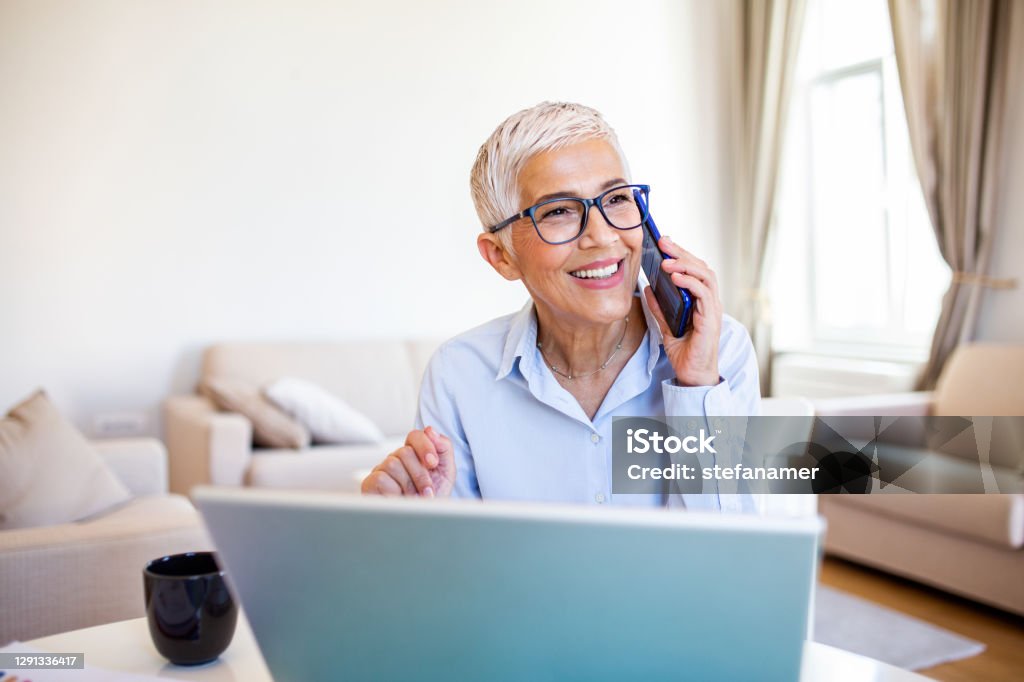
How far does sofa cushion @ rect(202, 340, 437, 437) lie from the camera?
3828 mm

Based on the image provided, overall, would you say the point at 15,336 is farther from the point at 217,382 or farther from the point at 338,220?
the point at 338,220

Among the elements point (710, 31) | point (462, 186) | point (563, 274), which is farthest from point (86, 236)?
point (710, 31)

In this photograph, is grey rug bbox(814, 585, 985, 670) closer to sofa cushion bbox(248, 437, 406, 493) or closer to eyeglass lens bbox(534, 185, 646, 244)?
sofa cushion bbox(248, 437, 406, 493)

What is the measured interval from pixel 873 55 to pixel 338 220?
273 centimetres

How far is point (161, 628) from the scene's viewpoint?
896 millimetres

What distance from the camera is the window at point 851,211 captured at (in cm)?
413

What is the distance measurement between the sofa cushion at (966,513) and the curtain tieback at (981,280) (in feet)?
3.60

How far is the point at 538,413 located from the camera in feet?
4.28

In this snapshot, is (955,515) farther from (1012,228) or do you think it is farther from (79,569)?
(79,569)

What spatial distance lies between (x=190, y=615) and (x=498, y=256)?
0.71 meters

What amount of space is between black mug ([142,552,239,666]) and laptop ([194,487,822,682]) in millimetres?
361

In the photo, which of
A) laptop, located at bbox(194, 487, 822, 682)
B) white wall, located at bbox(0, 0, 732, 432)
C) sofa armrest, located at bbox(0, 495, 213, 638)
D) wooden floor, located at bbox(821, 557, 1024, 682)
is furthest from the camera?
white wall, located at bbox(0, 0, 732, 432)

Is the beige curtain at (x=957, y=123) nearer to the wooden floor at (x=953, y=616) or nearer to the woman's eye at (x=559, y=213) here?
the wooden floor at (x=953, y=616)

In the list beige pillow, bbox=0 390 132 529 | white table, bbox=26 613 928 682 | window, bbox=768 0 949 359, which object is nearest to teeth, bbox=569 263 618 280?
white table, bbox=26 613 928 682
